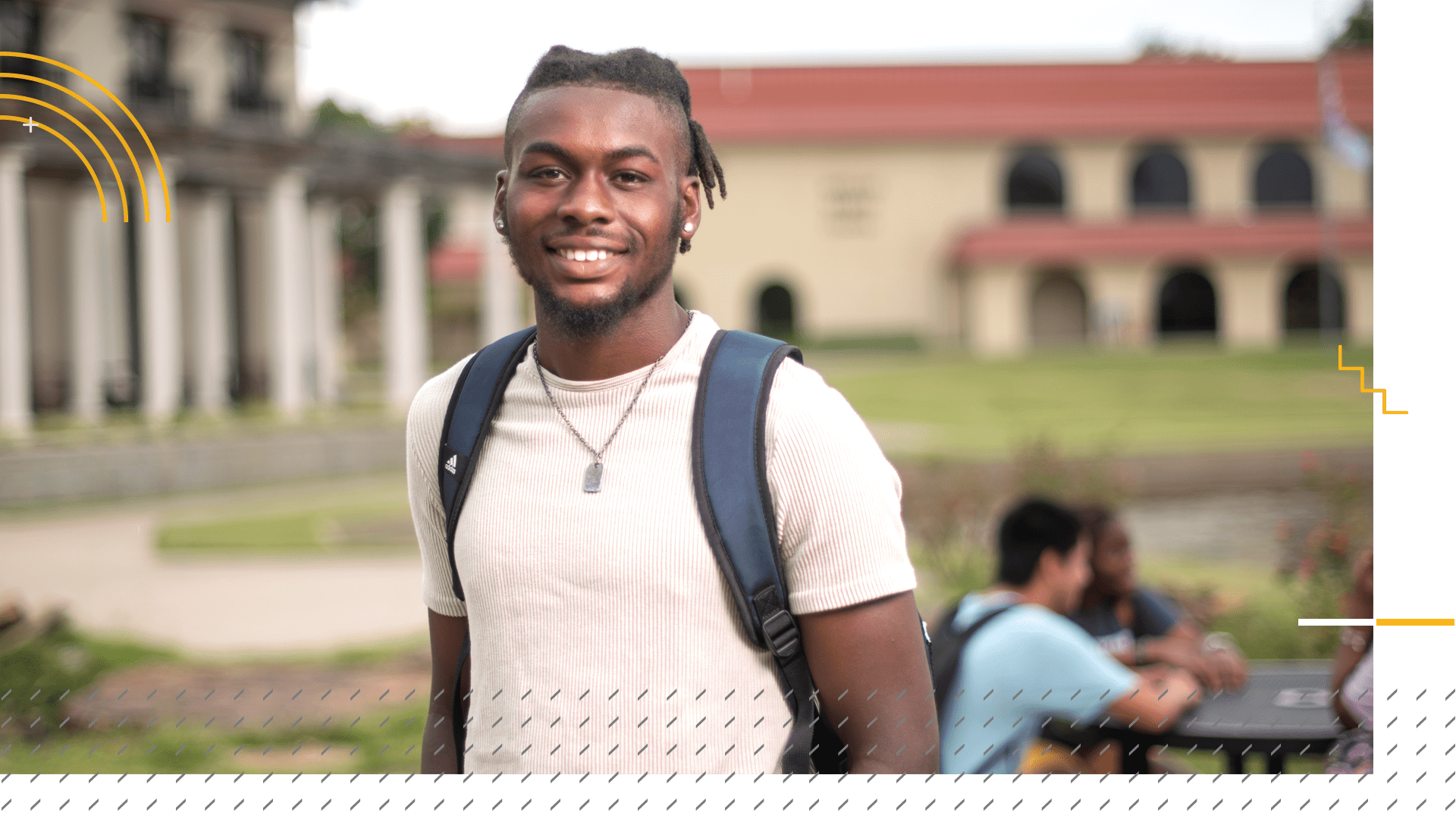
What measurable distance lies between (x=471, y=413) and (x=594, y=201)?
1.06 ft

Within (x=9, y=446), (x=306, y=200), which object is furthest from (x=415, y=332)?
(x=9, y=446)

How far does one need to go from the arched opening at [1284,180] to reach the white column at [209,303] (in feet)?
88.4

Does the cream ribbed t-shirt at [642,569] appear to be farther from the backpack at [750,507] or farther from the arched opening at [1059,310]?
the arched opening at [1059,310]

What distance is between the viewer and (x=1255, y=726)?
3.40m

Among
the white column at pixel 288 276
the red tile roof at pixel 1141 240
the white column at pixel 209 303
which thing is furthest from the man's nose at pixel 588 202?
the red tile roof at pixel 1141 240

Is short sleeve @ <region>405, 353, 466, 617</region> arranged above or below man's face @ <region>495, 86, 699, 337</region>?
below

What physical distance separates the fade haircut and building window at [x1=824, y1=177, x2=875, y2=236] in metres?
28.8

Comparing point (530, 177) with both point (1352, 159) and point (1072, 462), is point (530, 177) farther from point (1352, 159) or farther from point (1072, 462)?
point (1352, 159)

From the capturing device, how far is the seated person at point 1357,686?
2.68 m

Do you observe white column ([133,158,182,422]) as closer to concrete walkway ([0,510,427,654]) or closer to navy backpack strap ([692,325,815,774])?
concrete walkway ([0,510,427,654])

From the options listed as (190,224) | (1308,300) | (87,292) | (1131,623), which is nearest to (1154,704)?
(1131,623)

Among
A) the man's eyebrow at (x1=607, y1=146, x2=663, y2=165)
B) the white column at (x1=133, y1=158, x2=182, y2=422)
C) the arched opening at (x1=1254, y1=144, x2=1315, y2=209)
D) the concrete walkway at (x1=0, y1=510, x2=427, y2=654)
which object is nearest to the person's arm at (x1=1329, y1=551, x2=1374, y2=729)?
the man's eyebrow at (x1=607, y1=146, x2=663, y2=165)

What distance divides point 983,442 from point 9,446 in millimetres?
11819

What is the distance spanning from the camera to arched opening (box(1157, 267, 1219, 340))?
31406mm
